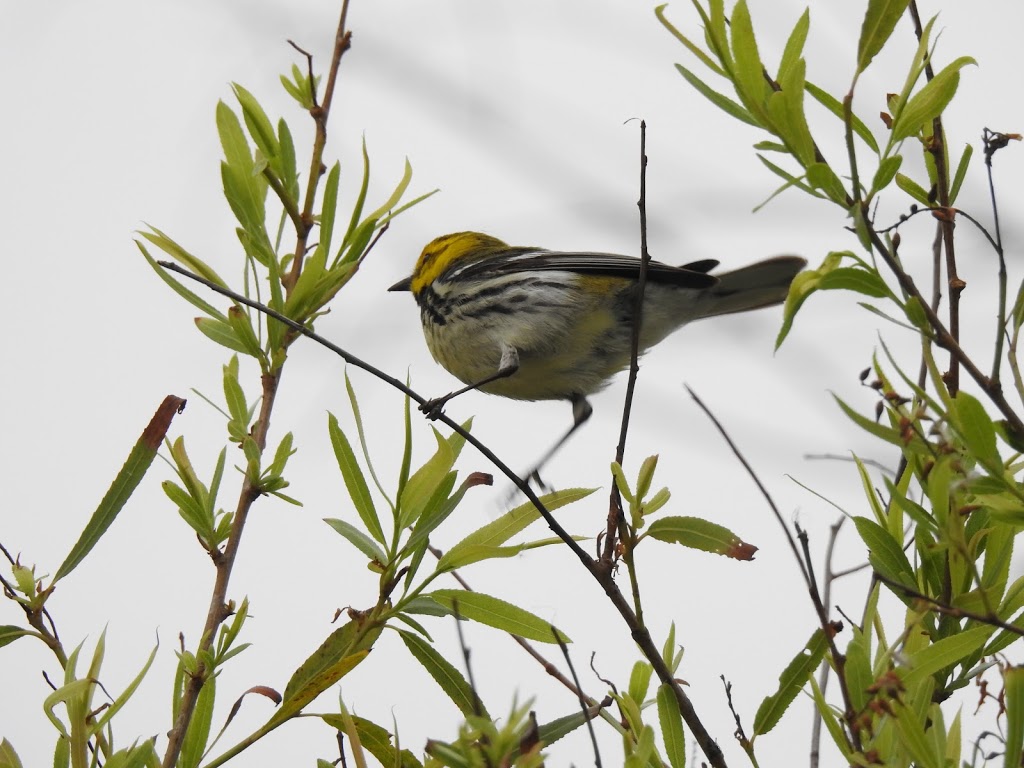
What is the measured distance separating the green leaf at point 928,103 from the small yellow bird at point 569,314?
312 centimetres

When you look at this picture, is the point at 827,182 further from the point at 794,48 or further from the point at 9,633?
the point at 9,633

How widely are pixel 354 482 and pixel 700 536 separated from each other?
0.67 metres

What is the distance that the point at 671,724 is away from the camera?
1.94 metres

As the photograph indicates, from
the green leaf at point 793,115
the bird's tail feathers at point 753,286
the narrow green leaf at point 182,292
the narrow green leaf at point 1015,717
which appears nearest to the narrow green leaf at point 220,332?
the narrow green leaf at point 182,292

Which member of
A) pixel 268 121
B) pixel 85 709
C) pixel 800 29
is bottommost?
pixel 85 709

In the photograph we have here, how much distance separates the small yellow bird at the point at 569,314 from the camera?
500 cm

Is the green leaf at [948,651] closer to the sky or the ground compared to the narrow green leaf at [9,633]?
closer to the ground

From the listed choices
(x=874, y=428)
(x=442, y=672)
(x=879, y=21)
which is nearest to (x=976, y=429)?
(x=874, y=428)

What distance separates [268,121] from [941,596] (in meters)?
1.72

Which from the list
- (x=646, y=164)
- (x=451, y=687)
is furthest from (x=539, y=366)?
(x=451, y=687)

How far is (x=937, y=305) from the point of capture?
2199 mm

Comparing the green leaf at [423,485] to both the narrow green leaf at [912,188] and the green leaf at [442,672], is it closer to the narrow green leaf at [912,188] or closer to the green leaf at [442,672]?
the green leaf at [442,672]

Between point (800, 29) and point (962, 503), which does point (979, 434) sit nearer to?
point (962, 503)

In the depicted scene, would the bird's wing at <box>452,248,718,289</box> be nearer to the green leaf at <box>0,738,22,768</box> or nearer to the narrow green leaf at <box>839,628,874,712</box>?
the narrow green leaf at <box>839,628,874,712</box>
